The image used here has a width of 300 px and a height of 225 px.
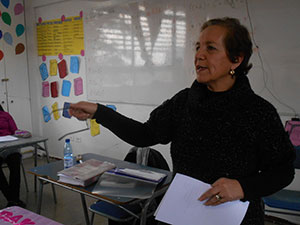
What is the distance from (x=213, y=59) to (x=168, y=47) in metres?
2.11

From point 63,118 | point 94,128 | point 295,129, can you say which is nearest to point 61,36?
point 63,118

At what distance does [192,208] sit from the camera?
0.90m

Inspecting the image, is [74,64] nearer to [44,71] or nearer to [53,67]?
[53,67]

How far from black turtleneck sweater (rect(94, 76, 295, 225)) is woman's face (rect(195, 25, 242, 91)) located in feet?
0.19

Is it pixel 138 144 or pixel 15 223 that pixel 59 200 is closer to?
pixel 15 223

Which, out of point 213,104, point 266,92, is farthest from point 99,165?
point 266,92

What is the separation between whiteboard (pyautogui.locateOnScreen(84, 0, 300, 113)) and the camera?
2396 mm

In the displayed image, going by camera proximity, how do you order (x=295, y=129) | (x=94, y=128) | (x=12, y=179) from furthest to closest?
(x=94, y=128) → (x=12, y=179) → (x=295, y=129)

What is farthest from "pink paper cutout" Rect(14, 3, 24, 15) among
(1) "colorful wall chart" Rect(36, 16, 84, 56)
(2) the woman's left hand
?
(2) the woman's left hand

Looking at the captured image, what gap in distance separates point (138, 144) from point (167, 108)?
0.19 m

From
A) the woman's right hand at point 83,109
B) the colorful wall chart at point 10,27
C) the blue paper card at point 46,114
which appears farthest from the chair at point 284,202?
the colorful wall chart at point 10,27

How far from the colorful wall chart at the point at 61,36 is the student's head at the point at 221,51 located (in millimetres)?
3135

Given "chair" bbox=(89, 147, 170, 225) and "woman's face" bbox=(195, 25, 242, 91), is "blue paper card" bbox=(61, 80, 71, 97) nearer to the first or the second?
"chair" bbox=(89, 147, 170, 225)

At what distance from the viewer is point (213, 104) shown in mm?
969
